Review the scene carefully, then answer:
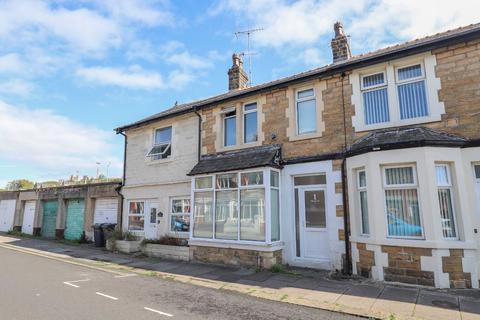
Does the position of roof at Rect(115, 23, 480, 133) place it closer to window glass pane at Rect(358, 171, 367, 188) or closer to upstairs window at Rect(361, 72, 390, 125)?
upstairs window at Rect(361, 72, 390, 125)

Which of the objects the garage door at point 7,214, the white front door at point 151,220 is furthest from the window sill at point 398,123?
the garage door at point 7,214

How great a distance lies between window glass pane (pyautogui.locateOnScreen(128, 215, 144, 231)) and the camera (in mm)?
12984

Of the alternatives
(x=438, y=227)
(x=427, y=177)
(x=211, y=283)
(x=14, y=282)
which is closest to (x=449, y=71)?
(x=427, y=177)

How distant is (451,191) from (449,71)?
2.89m

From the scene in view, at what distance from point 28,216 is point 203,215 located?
595 inches

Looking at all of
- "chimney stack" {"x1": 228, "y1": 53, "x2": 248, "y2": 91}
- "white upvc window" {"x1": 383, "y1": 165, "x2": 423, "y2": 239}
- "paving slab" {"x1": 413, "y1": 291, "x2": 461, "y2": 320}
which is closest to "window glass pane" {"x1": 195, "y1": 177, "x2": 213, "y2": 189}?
"chimney stack" {"x1": 228, "y1": 53, "x2": 248, "y2": 91}

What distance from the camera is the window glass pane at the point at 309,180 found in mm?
8898

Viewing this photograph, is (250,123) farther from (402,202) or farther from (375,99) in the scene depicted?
(402,202)

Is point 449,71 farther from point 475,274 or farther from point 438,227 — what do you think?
point 475,274

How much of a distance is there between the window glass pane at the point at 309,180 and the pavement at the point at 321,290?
2452 millimetres

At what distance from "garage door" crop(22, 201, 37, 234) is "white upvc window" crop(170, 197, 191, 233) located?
39.2 feet

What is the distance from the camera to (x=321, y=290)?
6.64 m

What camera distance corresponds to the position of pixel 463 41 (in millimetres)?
7285

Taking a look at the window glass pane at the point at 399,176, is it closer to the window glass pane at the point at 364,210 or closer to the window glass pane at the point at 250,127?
the window glass pane at the point at 364,210
